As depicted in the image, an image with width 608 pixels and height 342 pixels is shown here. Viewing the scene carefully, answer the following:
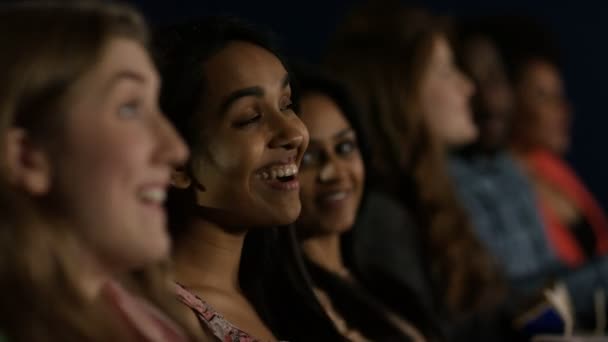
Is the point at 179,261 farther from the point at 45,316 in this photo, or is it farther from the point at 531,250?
the point at 531,250

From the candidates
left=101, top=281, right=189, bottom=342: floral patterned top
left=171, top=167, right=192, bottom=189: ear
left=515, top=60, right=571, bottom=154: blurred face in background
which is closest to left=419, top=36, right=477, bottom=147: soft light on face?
left=515, top=60, right=571, bottom=154: blurred face in background

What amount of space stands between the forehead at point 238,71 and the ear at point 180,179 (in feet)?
0.20

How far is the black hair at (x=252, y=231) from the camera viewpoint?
858mm

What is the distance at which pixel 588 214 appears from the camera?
7.68 feet

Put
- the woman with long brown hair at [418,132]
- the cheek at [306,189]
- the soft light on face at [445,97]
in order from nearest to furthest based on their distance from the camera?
1. the cheek at [306,189]
2. the woman with long brown hair at [418,132]
3. the soft light on face at [445,97]

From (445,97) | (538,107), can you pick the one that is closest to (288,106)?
(445,97)

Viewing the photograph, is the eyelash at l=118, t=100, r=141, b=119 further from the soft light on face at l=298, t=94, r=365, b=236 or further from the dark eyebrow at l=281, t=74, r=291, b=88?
the soft light on face at l=298, t=94, r=365, b=236

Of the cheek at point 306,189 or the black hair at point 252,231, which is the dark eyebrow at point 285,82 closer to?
the black hair at point 252,231

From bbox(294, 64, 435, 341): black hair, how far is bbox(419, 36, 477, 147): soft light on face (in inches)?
22.1

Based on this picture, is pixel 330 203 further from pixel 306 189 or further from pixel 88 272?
pixel 88 272

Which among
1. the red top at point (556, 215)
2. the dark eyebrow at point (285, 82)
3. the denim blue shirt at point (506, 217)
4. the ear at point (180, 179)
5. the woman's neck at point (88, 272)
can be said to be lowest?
the red top at point (556, 215)

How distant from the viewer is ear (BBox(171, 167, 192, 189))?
34.3 inches

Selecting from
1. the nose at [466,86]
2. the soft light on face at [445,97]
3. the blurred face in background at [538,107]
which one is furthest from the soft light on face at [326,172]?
the blurred face in background at [538,107]

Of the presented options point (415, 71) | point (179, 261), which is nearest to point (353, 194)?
point (179, 261)
